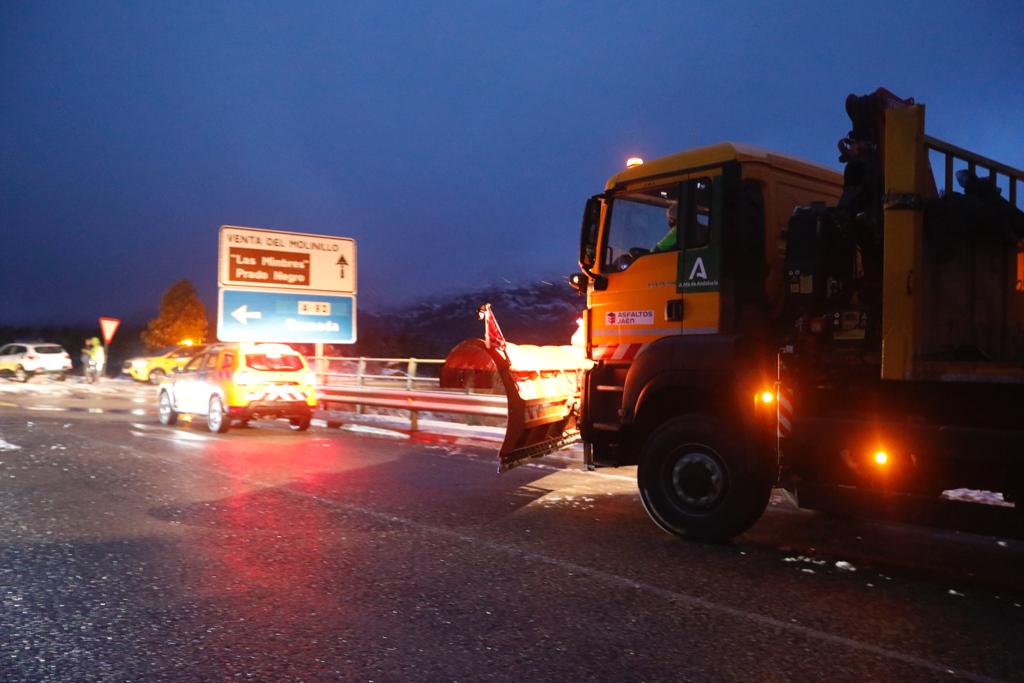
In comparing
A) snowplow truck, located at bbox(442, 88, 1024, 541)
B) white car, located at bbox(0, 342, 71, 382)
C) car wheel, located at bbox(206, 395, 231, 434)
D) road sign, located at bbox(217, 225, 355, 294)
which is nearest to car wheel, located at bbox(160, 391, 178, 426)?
car wheel, located at bbox(206, 395, 231, 434)

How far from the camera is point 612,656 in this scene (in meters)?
3.53

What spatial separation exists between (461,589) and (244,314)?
15612 mm

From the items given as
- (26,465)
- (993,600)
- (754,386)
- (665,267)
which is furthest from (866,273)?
(26,465)

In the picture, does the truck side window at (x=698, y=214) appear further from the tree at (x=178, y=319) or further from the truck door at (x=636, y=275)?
the tree at (x=178, y=319)

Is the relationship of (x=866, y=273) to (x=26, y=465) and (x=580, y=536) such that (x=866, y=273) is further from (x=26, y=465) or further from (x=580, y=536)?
(x=26, y=465)

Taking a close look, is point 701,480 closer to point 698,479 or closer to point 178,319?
point 698,479

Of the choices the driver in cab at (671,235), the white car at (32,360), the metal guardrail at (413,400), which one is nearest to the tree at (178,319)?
the white car at (32,360)

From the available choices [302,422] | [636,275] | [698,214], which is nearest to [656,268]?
[636,275]

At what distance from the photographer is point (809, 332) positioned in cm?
527

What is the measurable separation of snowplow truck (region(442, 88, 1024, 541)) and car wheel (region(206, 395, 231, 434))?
26.1ft

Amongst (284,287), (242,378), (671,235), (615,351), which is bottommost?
(242,378)

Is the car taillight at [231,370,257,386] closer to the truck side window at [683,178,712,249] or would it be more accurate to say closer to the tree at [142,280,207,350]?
the truck side window at [683,178,712,249]

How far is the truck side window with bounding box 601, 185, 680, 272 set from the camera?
6.18m

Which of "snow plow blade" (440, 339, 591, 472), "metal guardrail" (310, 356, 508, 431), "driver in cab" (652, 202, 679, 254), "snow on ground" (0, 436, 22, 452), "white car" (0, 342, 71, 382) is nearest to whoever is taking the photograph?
"driver in cab" (652, 202, 679, 254)
